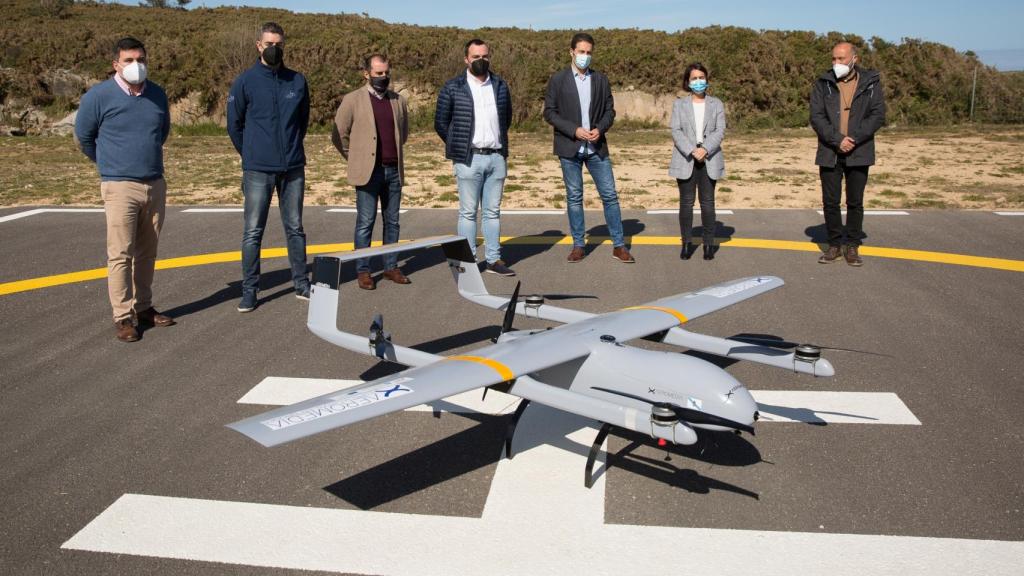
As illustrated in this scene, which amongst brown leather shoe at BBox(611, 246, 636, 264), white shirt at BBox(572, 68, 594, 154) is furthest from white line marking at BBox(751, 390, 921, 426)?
white shirt at BBox(572, 68, 594, 154)

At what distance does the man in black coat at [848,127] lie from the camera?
955 cm

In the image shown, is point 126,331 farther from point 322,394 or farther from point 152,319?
point 322,394

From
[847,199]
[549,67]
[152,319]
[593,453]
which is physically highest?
[549,67]

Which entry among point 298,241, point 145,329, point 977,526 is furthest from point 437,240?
point 977,526

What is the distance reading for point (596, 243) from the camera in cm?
1134

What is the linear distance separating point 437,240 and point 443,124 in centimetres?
348

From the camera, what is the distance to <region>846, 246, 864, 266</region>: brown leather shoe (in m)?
9.95

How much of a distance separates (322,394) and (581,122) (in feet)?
16.9

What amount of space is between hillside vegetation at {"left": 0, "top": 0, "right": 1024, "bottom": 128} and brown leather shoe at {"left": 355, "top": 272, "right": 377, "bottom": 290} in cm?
2208

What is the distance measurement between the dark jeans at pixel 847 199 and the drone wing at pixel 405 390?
6.07 metres

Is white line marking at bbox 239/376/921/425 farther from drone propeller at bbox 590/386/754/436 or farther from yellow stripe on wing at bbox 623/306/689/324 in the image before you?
drone propeller at bbox 590/386/754/436

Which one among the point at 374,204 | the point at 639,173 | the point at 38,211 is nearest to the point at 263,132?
the point at 374,204

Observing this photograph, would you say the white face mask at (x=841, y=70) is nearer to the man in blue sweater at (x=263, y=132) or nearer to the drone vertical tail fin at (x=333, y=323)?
the man in blue sweater at (x=263, y=132)

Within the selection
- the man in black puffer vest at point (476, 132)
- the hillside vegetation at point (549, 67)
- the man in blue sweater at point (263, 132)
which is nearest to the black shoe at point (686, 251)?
the man in black puffer vest at point (476, 132)
